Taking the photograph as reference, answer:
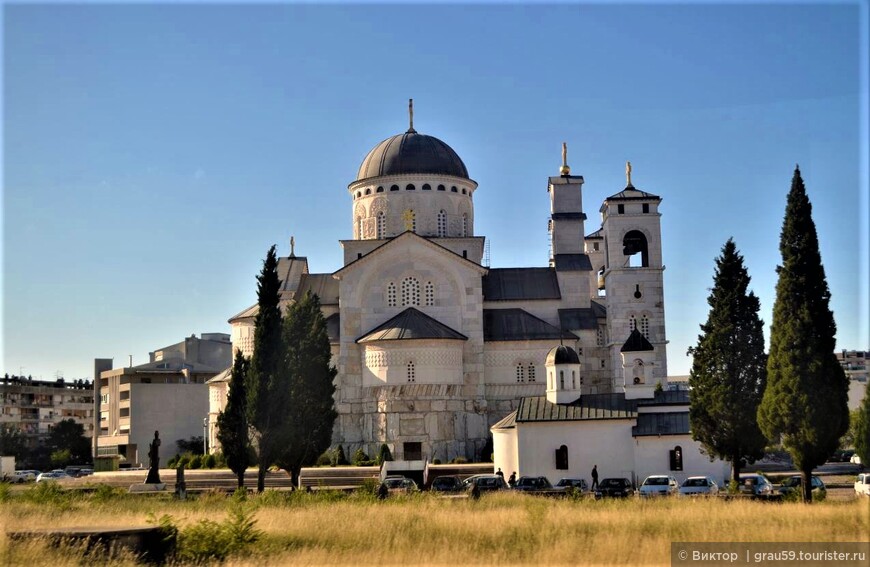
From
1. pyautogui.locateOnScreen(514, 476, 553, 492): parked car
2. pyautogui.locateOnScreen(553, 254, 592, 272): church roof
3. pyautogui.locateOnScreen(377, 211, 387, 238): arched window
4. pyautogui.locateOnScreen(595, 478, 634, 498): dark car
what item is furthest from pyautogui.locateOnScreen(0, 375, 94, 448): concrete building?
pyautogui.locateOnScreen(595, 478, 634, 498): dark car

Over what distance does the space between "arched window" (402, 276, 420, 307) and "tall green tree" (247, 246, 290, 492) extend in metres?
17.8

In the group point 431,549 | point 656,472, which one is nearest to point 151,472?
point 656,472

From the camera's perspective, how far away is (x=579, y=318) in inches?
2351

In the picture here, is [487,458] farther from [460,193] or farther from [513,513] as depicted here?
[513,513]

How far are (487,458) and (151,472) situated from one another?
1637 cm

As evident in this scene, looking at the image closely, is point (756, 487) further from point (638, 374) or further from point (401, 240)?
point (401, 240)

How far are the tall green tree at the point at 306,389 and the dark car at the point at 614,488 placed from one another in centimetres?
1064

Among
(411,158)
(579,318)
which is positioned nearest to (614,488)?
(579,318)

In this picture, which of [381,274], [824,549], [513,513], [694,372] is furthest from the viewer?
[381,274]

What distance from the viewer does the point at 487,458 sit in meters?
54.4

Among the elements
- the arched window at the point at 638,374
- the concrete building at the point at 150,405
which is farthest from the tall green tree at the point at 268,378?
the concrete building at the point at 150,405

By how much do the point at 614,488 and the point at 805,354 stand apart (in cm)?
1013

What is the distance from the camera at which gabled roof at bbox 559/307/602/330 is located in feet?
194

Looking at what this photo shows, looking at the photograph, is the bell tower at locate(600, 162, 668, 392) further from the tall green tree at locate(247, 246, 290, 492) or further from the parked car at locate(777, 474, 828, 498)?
the tall green tree at locate(247, 246, 290, 492)
